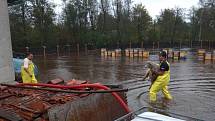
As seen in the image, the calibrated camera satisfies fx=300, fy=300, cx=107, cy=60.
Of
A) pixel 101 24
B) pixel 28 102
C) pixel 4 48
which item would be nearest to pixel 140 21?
pixel 101 24

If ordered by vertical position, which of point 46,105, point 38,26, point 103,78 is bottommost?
point 103,78

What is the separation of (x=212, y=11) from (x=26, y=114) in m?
56.1

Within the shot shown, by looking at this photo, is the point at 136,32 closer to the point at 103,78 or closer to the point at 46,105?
the point at 103,78

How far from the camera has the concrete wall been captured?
7.98 meters

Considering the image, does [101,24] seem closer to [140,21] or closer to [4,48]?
[140,21]

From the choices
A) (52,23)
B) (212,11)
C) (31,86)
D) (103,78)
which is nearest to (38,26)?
(52,23)

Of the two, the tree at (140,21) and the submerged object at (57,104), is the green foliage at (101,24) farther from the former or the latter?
the submerged object at (57,104)

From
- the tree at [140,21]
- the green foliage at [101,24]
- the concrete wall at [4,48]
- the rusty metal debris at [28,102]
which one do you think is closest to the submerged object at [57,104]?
the rusty metal debris at [28,102]

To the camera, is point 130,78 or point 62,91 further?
point 130,78

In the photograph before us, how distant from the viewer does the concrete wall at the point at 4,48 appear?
7980mm

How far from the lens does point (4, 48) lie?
26.4ft

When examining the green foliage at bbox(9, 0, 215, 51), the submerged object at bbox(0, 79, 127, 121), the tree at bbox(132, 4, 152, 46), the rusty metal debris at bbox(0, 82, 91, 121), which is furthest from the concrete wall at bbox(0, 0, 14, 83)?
the tree at bbox(132, 4, 152, 46)

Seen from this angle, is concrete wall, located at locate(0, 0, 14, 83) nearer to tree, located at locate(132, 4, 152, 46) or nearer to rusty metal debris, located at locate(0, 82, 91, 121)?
rusty metal debris, located at locate(0, 82, 91, 121)

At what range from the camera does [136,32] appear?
56062 mm
